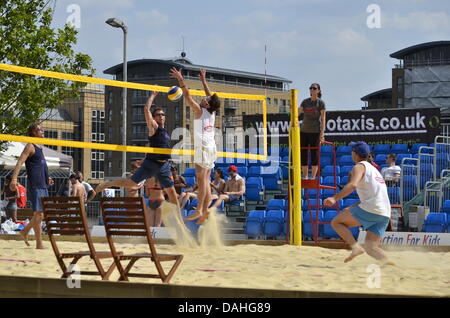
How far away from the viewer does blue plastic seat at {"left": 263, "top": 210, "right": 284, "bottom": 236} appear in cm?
1433

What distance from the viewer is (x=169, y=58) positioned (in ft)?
306

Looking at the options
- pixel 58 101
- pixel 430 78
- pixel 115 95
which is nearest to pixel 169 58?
pixel 115 95

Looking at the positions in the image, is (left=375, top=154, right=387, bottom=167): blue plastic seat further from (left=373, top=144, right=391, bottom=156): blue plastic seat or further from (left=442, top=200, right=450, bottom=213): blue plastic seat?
(left=442, top=200, right=450, bottom=213): blue plastic seat

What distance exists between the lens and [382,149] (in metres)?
18.5

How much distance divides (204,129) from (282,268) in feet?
7.75

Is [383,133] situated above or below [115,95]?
below

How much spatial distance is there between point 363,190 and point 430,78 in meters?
60.4

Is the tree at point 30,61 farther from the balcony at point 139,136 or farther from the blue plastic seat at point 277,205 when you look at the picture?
the balcony at point 139,136

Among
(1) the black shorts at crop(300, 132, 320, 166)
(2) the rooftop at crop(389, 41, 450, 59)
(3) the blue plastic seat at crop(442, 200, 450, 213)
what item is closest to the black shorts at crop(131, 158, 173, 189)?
(1) the black shorts at crop(300, 132, 320, 166)

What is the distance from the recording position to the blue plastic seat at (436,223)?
13.2m

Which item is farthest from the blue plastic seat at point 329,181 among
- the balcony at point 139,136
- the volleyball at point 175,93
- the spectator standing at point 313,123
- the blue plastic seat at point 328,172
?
the balcony at point 139,136

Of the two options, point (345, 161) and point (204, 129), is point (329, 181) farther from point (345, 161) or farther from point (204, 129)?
point (204, 129)

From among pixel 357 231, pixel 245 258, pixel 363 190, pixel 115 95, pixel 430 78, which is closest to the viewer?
pixel 363 190

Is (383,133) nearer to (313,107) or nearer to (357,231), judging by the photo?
(357,231)
